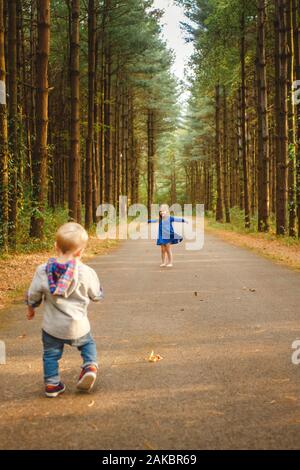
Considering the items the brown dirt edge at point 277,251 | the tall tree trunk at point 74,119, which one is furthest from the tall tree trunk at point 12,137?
the brown dirt edge at point 277,251

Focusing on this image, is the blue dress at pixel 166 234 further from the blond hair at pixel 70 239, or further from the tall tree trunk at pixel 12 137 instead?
the blond hair at pixel 70 239

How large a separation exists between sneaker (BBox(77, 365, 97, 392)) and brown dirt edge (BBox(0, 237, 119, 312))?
3.77 metres

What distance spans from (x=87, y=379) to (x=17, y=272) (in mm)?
7057

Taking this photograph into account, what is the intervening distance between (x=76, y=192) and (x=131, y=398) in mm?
15505

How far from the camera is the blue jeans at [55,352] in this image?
3.92 metres

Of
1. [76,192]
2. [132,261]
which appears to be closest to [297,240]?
[132,261]

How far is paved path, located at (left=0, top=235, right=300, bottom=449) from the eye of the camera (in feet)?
10.3

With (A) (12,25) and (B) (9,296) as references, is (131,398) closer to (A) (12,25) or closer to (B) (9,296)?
(B) (9,296)

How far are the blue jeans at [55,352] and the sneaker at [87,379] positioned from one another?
9 cm

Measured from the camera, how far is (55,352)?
158 inches

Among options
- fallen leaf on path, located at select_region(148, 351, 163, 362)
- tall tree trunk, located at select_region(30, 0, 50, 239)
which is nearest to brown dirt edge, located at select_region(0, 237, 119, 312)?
tall tree trunk, located at select_region(30, 0, 50, 239)

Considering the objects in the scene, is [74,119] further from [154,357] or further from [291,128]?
[154,357]
